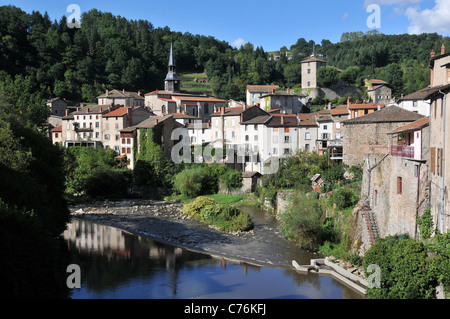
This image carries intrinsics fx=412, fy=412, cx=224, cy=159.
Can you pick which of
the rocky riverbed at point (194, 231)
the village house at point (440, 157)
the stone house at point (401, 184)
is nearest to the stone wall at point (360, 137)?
the rocky riverbed at point (194, 231)

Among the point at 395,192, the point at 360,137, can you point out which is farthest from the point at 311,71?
the point at 395,192

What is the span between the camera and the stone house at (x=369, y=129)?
31297mm

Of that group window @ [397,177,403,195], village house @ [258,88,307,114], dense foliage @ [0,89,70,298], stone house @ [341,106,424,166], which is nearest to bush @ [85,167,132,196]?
dense foliage @ [0,89,70,298]

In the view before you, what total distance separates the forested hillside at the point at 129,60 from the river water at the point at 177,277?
43.7 meters

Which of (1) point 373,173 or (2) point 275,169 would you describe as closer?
(1) point 373,173

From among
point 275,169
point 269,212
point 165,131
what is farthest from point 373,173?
point 165,131

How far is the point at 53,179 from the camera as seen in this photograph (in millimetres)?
24234

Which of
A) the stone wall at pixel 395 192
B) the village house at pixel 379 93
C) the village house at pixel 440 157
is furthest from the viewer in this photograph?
the village house at pixel 379 93

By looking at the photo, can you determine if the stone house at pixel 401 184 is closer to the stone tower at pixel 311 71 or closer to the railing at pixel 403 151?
the railing at pixel 403 151
